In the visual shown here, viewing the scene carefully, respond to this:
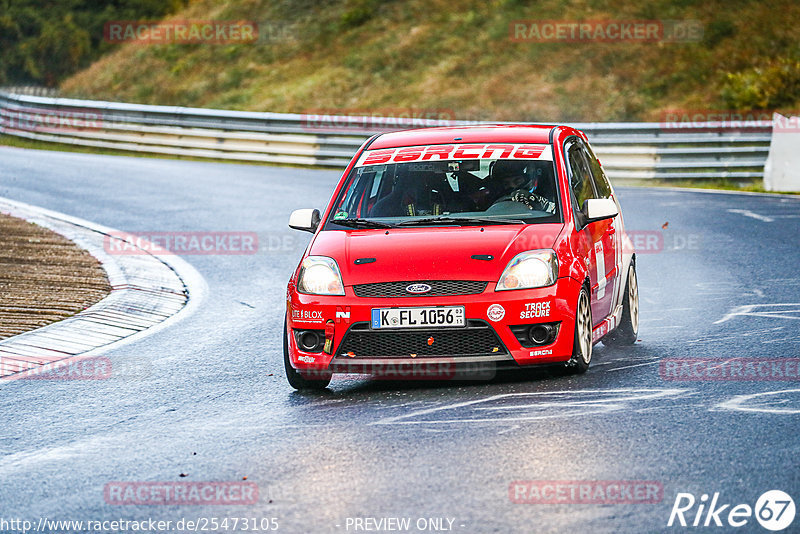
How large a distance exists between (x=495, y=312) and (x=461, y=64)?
35560 mm

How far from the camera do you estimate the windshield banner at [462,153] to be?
29.0 ft

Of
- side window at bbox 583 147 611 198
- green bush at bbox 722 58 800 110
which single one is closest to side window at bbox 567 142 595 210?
side window at bbox 583 147 611 198

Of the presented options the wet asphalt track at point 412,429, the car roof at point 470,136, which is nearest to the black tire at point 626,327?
the wet asphalt track at point 412,429

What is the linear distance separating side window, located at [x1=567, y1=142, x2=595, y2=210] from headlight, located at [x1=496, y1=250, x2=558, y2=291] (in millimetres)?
999

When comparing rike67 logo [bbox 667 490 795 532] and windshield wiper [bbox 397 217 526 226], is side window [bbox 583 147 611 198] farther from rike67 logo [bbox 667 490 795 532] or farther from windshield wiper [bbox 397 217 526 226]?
rike67 logo [bbox 667 490 795 532]

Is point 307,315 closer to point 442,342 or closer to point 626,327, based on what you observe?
point 442,342

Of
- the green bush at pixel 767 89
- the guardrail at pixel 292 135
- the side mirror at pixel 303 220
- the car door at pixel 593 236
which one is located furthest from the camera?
Result: the green bush at pixel 767 89

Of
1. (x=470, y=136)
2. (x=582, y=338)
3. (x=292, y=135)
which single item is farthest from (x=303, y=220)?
(x=292, y=135)

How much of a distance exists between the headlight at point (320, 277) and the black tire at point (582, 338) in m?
1.49

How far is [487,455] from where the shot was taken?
6105 mm

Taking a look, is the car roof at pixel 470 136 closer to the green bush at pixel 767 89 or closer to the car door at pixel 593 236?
the car door at pixel 593 236

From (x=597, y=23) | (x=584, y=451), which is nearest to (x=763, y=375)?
(x=584, y=451)

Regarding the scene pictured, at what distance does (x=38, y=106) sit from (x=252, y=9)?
913 inches

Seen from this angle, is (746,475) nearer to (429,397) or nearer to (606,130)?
(429,397)
